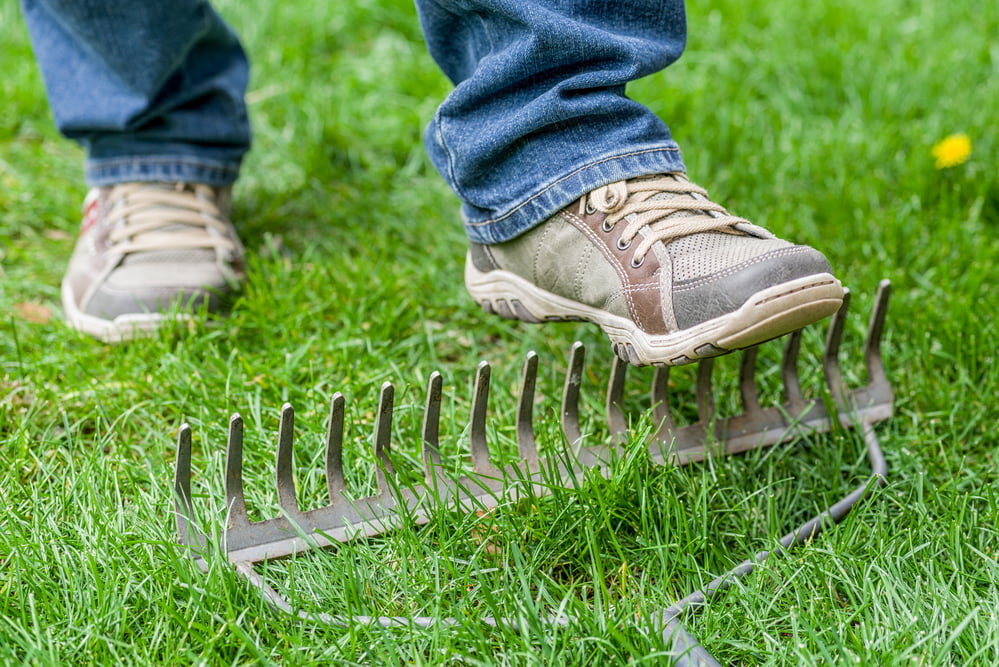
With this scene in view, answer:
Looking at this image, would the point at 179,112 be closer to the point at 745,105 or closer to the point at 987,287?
the point at 745,105

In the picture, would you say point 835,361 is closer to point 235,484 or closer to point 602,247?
point 602,247

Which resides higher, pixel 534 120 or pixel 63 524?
pixel 534 120

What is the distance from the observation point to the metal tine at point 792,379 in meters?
1.64

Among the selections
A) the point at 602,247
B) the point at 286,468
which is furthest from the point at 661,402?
the point at 286,468

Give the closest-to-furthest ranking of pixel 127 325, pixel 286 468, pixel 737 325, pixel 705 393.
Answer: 1. pixel 737 325
2. pixel 286 468
3. pixel 705 393
4. pixel 127 325

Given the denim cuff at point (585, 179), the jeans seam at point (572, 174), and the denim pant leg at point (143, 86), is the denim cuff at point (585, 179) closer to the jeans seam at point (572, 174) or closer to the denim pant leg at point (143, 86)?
the jeans seam at point (572, 174)

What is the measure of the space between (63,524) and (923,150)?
2261 mm

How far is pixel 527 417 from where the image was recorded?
150cm

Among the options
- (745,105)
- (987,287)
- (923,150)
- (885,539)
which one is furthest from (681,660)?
(745,105)

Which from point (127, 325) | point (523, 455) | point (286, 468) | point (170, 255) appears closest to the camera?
point (286, 468)

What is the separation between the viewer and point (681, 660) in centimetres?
116

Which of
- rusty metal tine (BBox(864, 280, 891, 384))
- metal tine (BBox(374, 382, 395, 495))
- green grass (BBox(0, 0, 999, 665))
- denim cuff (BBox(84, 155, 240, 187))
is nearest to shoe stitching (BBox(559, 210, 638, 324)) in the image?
green grass (BBox(0, 0, 999, 665))

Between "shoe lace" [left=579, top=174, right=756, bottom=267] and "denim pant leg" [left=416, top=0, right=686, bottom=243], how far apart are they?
25mm

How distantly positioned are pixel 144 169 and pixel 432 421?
3.43 ft
